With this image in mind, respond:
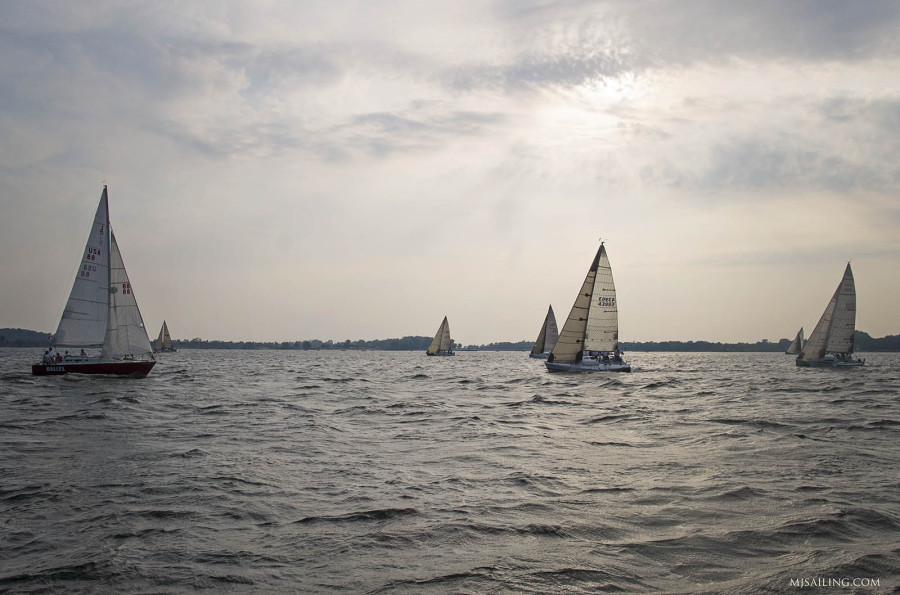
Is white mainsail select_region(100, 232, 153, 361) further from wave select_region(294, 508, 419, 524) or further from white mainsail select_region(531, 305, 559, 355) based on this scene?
white mainsail select_region(531, 305, 559, 355)

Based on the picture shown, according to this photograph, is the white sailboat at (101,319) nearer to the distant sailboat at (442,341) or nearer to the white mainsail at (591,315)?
the white mainsail at (591,315)

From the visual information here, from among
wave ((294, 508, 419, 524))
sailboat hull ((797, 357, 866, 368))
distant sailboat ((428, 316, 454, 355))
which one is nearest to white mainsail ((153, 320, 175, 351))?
distant sailboat ((428, 316, 454, 355))

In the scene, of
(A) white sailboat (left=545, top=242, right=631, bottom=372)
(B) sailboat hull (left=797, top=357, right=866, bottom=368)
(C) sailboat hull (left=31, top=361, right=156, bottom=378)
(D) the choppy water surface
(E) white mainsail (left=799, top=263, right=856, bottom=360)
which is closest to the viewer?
(D) the choppy water surface

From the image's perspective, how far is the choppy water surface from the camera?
6219mm

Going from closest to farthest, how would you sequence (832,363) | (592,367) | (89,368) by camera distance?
(89,368)
(592,367)
(832,363)

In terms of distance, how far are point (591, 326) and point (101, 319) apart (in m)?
35.4

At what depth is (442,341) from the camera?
12650cm

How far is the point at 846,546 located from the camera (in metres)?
7.04

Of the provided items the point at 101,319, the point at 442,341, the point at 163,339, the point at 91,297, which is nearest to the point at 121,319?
the point at 101,319

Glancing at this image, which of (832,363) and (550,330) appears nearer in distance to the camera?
(832,363)

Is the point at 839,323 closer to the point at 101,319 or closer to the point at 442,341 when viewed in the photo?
the point at 101,319

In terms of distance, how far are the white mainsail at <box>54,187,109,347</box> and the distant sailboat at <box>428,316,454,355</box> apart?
281 ft

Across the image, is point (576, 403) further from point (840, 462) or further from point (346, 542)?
point (346, 542)

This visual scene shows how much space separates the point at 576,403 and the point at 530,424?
8102 mm
